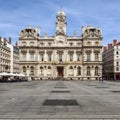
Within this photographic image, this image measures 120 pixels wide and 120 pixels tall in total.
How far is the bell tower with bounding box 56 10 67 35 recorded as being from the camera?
134 meters

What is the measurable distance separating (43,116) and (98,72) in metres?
118

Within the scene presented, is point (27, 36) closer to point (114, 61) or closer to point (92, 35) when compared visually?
point (92, 35)

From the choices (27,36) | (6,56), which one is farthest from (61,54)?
(6,56)

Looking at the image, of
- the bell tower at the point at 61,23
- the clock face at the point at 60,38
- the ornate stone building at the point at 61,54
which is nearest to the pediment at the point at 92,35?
the ornate stone building at the point at 61,54

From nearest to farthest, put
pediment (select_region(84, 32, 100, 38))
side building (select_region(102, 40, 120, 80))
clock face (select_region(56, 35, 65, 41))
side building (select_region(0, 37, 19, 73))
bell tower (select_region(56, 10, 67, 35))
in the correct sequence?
side building (select_region(0, 37, 19, 73))
pediment (select_region(84, 32, 100, 38))
clock face (select_region(56, 35, 65, 41))
bell tower (select_region(56, 10, 67, 35))
side building (select_region(102, 40, 120, 80))

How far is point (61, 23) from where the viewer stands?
136125mm

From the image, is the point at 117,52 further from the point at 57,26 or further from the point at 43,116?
the point at 43,116

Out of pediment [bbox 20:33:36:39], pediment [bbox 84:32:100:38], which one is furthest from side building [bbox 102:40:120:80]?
pediment [bbox 20:33:36:39]

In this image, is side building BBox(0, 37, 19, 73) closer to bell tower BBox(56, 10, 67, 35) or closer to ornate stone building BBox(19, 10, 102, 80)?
ornate stone building BBox(19, 10, 102, 80)

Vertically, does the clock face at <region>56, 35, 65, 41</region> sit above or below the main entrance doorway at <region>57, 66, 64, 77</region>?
above

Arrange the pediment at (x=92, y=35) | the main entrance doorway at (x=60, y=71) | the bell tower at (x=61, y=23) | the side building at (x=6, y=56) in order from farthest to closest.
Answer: the main entrance doorway at (x=60, y=71)
the bell tower at (x=61, y=23)
the pediment at (x=92, y=35)
the side building at (x=6, y=56)

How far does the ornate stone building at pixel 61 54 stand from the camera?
13125 centimetres

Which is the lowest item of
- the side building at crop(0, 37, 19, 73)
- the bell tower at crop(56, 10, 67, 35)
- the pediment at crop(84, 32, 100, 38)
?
the side building at crop(0, 37, 19, 73)

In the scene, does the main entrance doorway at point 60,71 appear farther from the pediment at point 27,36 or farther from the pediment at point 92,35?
the pediment at point 92,35
